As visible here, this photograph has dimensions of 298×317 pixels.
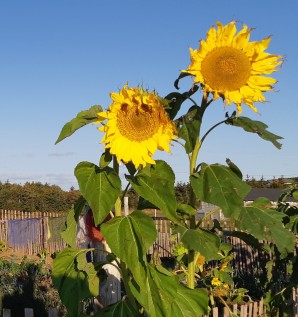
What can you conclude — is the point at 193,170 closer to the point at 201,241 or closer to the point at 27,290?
the point at 201,241

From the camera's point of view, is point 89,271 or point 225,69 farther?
point 89,271

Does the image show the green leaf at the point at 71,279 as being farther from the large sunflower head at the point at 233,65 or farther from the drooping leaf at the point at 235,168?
the large sunflower head at the point at 233,65

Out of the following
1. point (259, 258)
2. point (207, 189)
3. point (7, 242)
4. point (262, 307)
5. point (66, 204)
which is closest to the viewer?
point (207, 189)

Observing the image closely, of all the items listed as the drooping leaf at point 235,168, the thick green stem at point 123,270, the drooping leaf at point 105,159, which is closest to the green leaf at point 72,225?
the thick green stem at point 123,270

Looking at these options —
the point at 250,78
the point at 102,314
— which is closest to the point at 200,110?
the point at 250,78

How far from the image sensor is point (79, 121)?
2357mm

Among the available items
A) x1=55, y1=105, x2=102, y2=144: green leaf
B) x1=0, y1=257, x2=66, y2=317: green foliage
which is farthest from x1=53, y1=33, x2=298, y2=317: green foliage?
x1=0, y1=257, x2=66, y2=317: green foliage

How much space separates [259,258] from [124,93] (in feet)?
30.4

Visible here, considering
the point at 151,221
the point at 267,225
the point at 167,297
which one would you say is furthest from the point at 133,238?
the point at 267,225

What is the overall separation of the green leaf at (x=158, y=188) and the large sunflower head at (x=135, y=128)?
0.08 meters

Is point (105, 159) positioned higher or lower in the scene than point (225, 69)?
lower

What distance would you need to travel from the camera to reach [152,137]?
2311 millimetres

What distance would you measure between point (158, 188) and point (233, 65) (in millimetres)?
597

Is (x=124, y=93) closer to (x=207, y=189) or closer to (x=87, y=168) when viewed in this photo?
(x=87, y=168)
